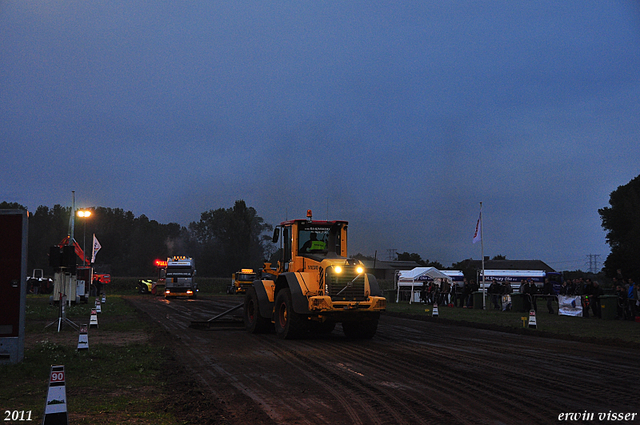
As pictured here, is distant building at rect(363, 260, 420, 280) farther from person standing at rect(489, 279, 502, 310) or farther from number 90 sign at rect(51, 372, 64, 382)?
number 90 sign at rect(51, 372, 64, 382)

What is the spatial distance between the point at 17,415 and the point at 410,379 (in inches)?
224

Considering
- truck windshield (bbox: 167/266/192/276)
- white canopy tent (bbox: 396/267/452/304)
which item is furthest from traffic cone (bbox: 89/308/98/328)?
white canopy tent (bbox: 396/267/452/304)

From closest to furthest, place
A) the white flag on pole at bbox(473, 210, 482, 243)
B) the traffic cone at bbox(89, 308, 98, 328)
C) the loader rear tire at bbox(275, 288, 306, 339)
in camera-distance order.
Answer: the loader rear tire at bbox(275, 288, 306, 339)
the traffic cone at bbox(89, 308, 98, 328)
the white flag on pole at bbox(473, 210, 482, 243)

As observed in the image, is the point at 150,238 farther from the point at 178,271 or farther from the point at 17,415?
the point at 17,415

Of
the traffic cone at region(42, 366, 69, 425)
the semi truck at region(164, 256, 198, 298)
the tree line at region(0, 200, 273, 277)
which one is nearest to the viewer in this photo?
the traffic cone at region(42, 366, 69, 425)

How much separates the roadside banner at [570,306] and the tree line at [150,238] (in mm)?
68495

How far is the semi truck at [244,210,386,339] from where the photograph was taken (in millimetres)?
13547

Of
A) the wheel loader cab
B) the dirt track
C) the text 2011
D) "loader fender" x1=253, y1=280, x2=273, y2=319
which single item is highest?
the wheel loader cab

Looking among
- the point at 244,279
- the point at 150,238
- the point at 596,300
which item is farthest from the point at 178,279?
the point at 150,238

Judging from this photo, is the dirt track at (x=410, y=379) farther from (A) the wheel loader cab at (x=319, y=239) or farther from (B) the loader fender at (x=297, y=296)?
(A) the wheel loader cab at (x=319, y=239)

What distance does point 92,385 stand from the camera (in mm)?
7898

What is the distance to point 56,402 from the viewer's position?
427 cm

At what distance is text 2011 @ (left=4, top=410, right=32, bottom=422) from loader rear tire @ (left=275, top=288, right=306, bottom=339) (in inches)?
314

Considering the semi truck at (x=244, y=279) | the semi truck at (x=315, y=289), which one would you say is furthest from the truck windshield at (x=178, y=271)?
the semi truck at (x=315, y=289)
